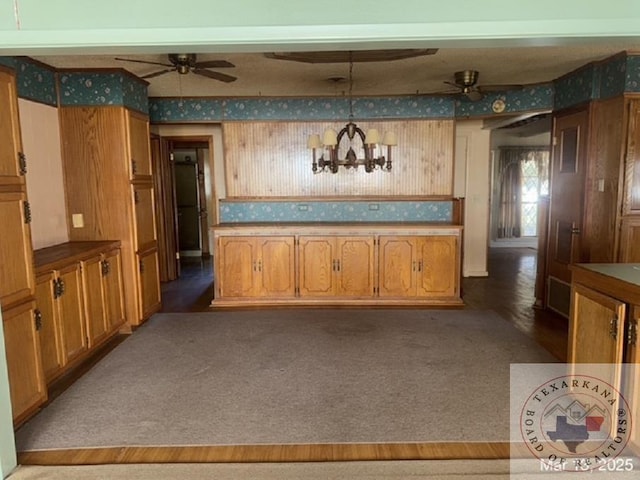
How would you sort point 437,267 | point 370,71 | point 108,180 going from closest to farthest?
point 108,180, point 370,71, point 437,267

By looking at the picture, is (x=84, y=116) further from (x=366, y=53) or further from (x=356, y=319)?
(x=356, y=319)

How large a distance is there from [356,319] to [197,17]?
11.0 feet

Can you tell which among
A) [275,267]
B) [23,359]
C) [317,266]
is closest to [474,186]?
[317,266]

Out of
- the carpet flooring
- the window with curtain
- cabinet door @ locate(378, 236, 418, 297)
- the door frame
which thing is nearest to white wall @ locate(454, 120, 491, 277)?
cabinet door @ locate(378, 236, 418, 297)

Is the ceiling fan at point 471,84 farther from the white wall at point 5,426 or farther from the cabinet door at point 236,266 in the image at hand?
the white wall at point 5,426

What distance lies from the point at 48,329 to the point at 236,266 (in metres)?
2.28

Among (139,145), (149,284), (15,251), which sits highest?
(139,145)

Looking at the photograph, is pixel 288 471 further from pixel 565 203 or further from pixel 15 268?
pixel 565 203

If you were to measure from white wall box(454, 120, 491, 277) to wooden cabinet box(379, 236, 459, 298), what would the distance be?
138 cm

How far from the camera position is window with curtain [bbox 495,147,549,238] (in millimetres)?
9445

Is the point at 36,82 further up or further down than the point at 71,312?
further up

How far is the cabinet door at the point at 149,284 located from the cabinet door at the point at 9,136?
1.98m

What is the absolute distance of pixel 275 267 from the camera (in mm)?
5090

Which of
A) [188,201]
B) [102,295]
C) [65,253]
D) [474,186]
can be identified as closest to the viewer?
[65,253]
